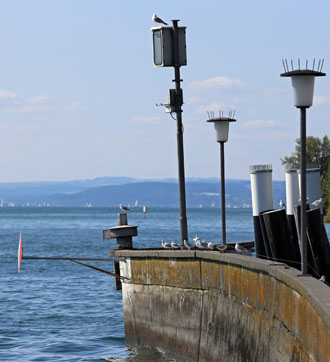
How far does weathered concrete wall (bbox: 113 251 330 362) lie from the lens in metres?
11.5

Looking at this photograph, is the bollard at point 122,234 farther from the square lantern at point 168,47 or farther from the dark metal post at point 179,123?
the square lantern at point 168,47

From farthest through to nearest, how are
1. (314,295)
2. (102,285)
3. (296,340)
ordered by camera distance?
(102,285), (296,340), (314,295)

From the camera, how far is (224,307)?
15.7 meters

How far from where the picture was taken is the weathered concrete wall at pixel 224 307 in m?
11.5

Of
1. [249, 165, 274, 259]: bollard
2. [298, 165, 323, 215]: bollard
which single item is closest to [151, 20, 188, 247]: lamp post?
[249, 165, 274, 259]: bollard

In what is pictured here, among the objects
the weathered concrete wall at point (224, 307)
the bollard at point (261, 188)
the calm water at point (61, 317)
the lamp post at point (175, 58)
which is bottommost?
the calm water at point (61, 317)

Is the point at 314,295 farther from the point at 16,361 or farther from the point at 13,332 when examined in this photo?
the point at 13,332

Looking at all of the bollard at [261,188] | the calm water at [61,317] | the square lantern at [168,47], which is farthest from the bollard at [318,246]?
the square lantern at [168,47]

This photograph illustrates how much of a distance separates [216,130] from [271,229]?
4080mm

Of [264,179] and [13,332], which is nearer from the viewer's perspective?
[264,179]

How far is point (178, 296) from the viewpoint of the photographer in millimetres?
17750

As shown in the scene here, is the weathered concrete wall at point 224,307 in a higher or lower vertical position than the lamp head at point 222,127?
lower

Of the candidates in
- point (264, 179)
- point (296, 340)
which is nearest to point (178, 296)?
point (264, 179)

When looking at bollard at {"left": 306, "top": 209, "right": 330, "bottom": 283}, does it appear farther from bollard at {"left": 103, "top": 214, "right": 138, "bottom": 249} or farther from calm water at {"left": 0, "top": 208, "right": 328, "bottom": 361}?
bollard at {"left": 103, "top": 214, "right": 138, "bottom": 249}
